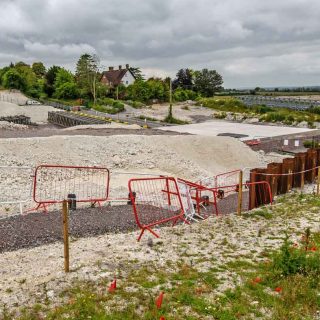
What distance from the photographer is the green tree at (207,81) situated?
369 ft

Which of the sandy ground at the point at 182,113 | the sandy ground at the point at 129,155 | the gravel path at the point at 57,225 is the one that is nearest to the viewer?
the gravel path at the point at 57,225

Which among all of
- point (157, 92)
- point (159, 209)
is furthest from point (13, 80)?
point (159, 209)

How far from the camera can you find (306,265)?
6895 millimetres

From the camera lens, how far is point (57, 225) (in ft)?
35.0

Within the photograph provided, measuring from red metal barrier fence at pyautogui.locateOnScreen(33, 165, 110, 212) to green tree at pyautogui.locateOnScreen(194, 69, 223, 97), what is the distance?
3611 inches

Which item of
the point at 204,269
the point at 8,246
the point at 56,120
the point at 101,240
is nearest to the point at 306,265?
the point at 204,269

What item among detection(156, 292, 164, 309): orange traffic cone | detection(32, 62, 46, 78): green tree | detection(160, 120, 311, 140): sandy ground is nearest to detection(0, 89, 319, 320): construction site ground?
detection(156, 292, 164, 309): orange traffic cone

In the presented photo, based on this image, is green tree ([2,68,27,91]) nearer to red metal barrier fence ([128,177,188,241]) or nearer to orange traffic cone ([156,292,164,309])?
red metal barrier fence ([128,177,188,241])

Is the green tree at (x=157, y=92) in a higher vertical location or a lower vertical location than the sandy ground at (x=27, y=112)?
higher

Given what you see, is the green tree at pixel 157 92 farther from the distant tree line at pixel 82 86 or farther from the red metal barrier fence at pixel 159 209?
the red metal barrier fence at pixel 159 209

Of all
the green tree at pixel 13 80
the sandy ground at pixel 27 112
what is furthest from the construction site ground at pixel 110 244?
the green tree at pixel 13 80

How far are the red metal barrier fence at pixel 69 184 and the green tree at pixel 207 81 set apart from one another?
9171 centimetres

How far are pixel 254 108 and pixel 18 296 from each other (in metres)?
64.7

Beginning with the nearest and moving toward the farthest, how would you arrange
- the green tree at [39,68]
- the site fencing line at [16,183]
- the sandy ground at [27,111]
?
the site fencing line at [16,183] → the sandy ground at [27,111] → the green tree at [39,68]
